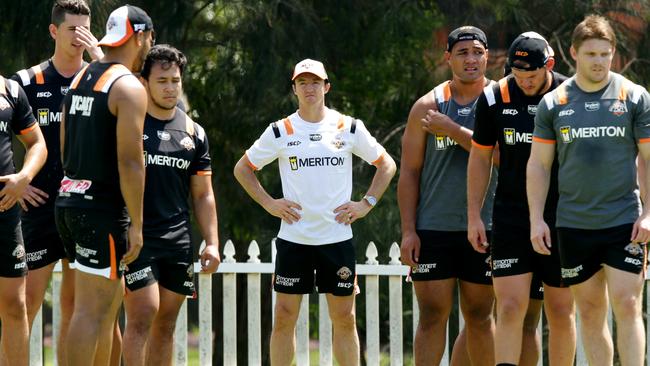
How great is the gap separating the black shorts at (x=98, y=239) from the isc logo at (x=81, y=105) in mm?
501

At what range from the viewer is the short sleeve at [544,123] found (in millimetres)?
6172

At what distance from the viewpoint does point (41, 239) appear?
23.3ft

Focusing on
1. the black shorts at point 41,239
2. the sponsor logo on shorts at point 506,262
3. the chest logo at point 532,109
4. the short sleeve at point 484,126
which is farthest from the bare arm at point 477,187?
the black shorts at point 41,239

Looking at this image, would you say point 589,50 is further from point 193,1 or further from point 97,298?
point 193,1

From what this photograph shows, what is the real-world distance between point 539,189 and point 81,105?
8.09ft

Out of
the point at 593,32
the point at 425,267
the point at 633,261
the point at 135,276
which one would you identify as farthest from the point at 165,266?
the point at 593,32

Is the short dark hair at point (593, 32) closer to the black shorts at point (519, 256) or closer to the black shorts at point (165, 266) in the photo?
the black shorts at point (519, 256)

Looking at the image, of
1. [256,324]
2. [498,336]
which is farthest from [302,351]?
[498,336]

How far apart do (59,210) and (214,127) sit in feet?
16.3

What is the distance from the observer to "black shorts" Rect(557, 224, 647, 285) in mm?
5992

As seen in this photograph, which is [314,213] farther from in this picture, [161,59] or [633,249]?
[633,249]

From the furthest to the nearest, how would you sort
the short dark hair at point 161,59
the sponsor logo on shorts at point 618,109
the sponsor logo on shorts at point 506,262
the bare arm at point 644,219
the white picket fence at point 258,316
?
the white picket fence at point 258,316
the short dark hair at point 161,59
the sponsor logo on shorts at point 506,262
the sponsor logo on shorts at point 618,109
the bare arm at point 644,219

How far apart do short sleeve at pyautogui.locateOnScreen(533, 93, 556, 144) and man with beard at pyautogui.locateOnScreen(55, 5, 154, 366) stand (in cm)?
210

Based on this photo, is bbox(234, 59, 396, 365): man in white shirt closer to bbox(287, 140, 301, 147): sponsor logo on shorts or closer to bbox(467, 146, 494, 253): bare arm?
bbox(287, 140, 301, 147): sponsor logo on shorts
